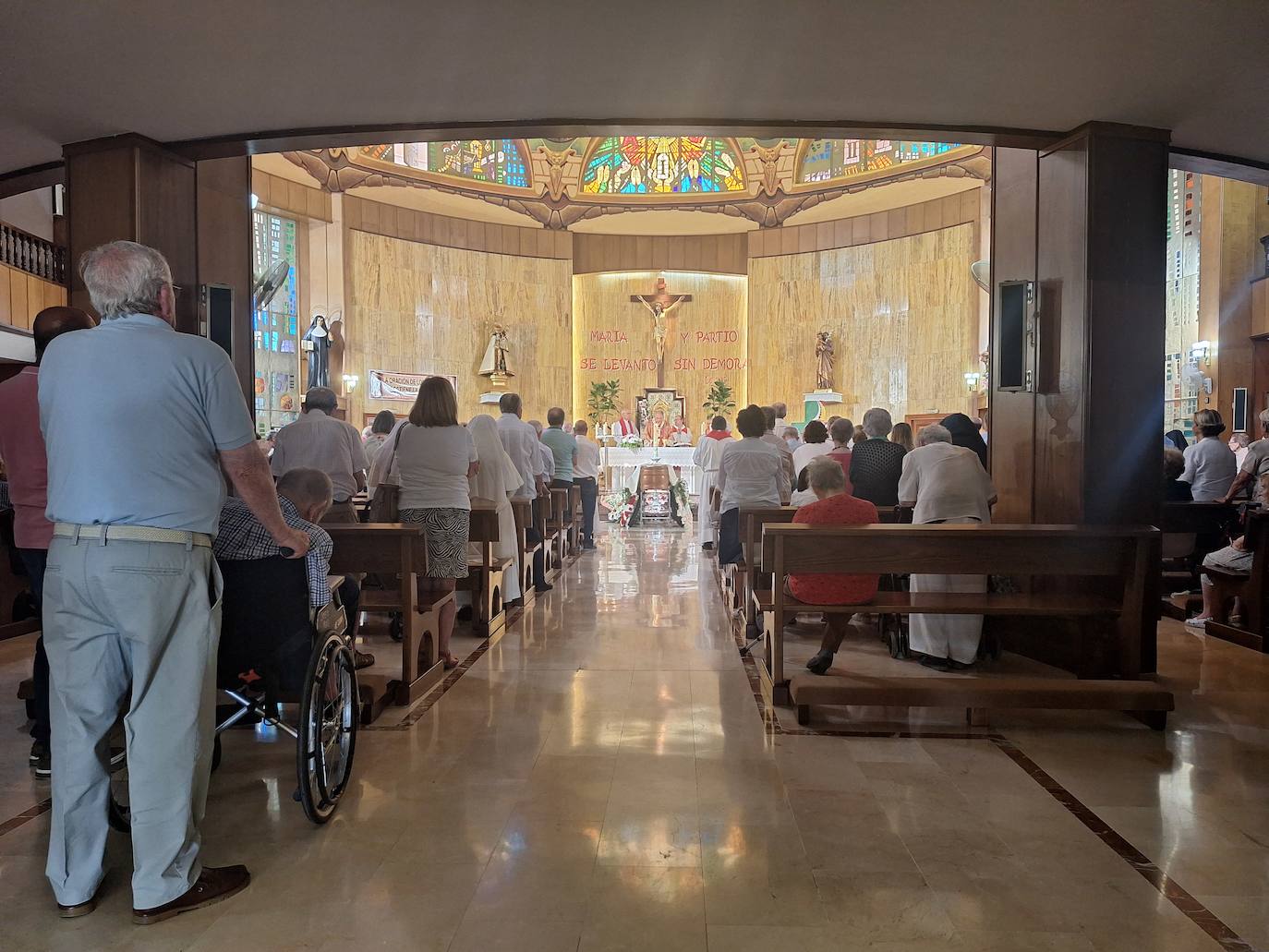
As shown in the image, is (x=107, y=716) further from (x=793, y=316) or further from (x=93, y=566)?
(x=793, y=316)

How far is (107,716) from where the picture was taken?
226cm

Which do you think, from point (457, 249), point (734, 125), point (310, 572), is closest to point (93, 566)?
point (310, 572)

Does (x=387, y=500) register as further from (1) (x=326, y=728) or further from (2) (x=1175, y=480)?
(2) (x=1175, y=480)

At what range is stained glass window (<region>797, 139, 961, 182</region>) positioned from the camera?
15.2m

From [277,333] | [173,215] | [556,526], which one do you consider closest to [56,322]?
[173,215]

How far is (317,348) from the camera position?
1430 cm

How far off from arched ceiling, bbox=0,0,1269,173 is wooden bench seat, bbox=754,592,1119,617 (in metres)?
2.28

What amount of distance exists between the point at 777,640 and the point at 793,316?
13.7 m

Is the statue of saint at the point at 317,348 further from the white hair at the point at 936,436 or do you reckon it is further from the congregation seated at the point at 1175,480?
the congregation seated at the point at 1175,480

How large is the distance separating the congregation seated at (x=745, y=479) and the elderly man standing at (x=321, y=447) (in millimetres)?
2243

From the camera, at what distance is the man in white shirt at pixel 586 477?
368 inches

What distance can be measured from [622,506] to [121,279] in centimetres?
1072

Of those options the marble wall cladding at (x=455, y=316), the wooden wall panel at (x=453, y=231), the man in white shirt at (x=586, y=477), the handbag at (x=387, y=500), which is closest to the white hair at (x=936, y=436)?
the handbag at (x=387, y=500)

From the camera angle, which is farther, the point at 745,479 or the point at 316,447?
the point at 745,479
